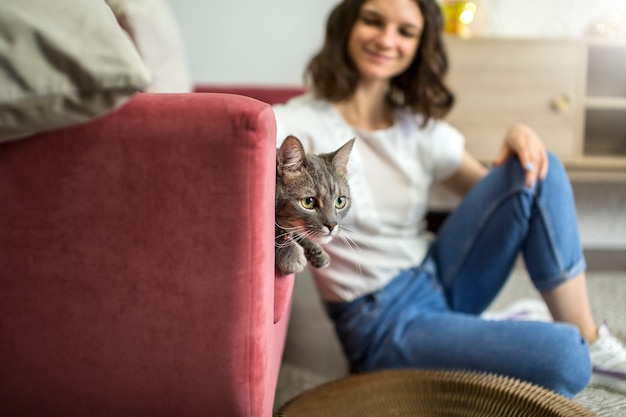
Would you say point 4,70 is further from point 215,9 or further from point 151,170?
point 215,9

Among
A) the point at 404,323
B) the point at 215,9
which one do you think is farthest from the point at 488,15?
the point at 404,323

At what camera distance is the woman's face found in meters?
1.23

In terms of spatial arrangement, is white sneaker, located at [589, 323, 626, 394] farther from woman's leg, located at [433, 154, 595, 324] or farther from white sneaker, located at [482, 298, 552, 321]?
white sneaker, located at [482, 298, 552, 321]

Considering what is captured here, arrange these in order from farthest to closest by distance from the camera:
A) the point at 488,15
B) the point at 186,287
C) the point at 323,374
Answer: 1. the point at 488,15
2. the point at 323,374
3. the point at 186,287

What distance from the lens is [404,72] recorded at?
1389mm

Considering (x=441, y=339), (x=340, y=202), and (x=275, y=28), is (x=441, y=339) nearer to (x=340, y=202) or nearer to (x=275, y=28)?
(x=340, y=202)

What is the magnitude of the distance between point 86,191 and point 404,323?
77 centimetres

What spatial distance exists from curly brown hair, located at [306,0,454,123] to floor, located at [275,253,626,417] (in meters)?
0.70

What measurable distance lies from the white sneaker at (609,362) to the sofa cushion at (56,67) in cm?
106

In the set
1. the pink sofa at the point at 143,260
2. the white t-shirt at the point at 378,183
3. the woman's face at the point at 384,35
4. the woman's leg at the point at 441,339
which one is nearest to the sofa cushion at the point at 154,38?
the white t-shirt at the point at 378,183

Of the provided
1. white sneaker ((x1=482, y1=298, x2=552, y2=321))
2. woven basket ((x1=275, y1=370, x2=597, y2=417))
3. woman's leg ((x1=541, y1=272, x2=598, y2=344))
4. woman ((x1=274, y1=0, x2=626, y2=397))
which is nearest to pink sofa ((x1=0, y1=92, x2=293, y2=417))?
woven basket ((x1=275, y1=370, x2=597, y2=417))

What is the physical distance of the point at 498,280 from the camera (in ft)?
4.21

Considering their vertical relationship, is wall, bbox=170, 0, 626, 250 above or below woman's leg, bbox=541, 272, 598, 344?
above

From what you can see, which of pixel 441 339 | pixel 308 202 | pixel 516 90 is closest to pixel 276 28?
pixel 516 90
